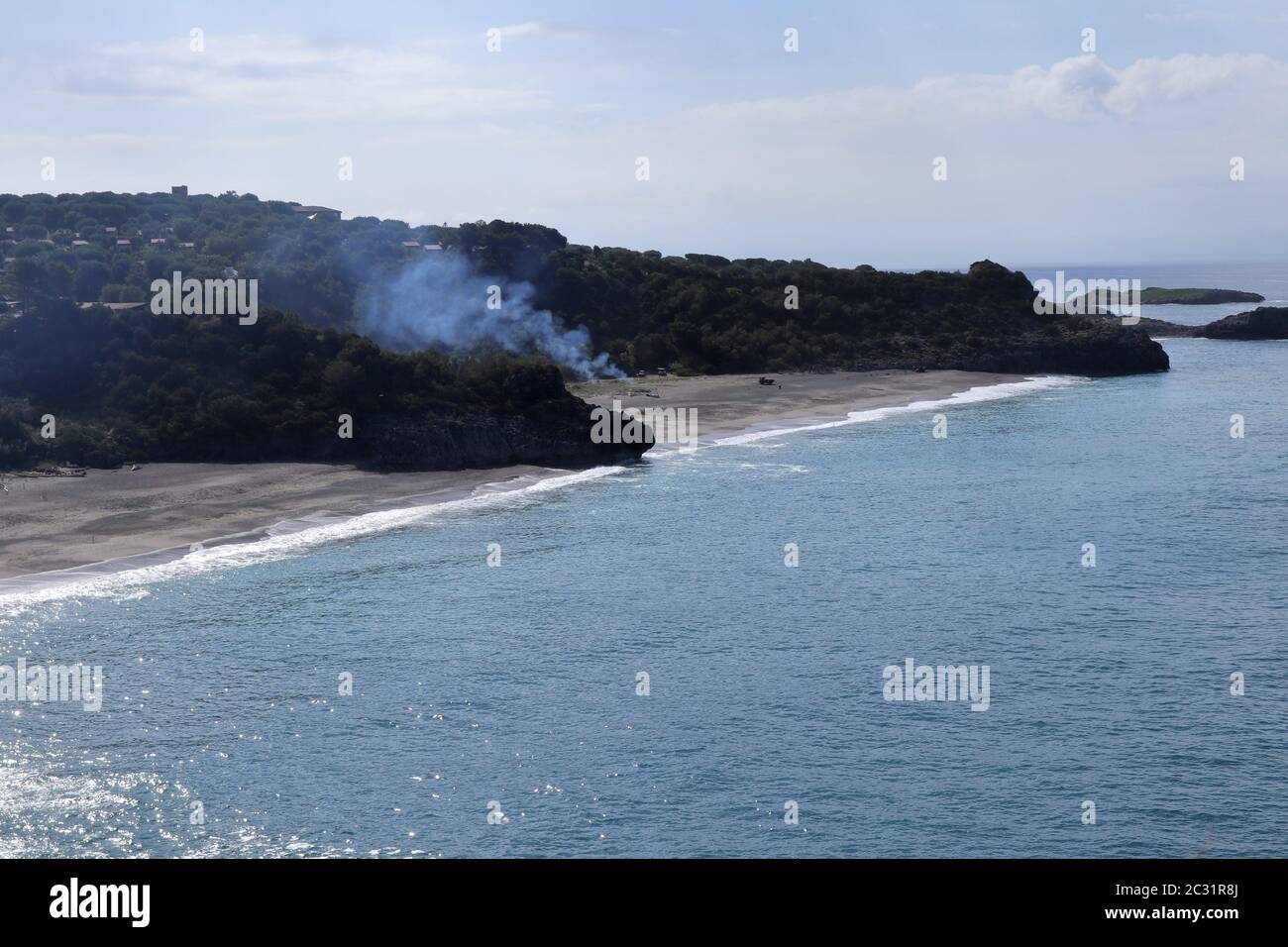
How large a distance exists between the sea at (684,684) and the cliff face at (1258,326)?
98991 millimetres

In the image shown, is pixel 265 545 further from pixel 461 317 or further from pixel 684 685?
pixel 461 317

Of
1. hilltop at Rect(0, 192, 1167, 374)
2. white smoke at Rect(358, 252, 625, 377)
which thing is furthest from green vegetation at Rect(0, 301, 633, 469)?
hilltop at Rect(0, 192, 1167, 374)

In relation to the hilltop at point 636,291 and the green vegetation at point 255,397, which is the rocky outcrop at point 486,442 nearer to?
the green vegetation at point 255,397

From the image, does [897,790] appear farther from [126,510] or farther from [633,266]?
[633,266]

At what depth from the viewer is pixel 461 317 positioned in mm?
98938

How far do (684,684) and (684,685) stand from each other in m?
0.08

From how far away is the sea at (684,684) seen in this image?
75.8 feet

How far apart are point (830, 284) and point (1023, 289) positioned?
19.9m

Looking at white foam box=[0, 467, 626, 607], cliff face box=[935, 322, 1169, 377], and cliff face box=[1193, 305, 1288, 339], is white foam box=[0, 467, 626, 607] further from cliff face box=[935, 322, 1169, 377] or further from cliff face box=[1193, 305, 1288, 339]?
cliff face box=[1193, 305, 1288, 339]

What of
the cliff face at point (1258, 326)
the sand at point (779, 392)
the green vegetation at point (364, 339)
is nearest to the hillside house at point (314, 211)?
the green vegetation at point (364, 339)

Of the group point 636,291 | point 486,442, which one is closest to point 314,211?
point 636,291
